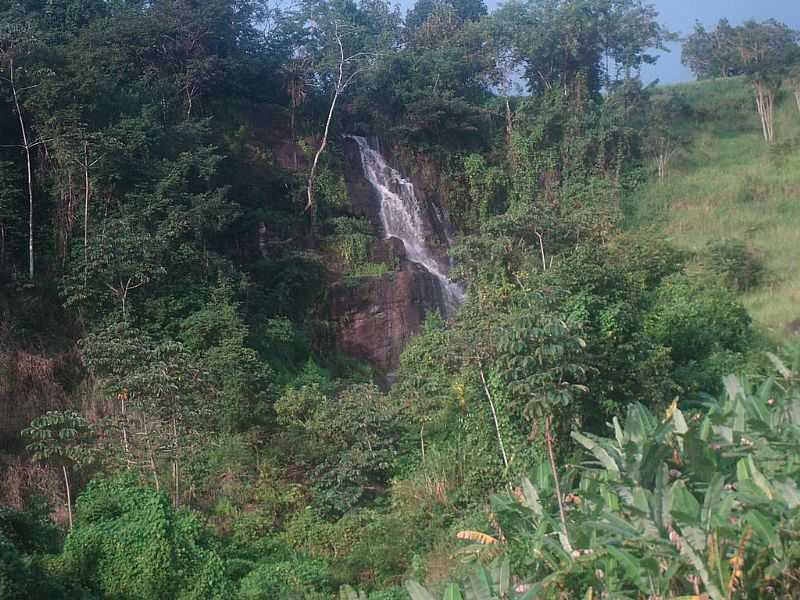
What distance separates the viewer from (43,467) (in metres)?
10.2

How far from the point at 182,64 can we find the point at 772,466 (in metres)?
19.3

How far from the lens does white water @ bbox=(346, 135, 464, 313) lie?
19953mm

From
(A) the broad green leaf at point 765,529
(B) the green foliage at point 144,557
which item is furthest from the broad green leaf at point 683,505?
(B) the green foliage at point 144,557

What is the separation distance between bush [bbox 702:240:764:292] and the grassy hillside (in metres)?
0.21

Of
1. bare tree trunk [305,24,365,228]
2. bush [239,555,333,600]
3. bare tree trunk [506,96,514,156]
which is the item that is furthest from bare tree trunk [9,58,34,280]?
bare tree trunk [506,96,514,156]

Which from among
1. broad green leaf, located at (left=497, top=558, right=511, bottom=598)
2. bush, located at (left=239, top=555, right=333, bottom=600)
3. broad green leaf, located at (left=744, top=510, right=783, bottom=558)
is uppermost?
broad green leaf, located at (left=744, top=510, right=783, bottom=558)

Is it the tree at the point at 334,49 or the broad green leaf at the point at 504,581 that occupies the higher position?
the tree at the point at 334,49

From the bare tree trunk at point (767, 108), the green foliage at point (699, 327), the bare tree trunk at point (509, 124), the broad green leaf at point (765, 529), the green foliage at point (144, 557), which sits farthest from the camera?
the bare tree trunk at point (767, 108)

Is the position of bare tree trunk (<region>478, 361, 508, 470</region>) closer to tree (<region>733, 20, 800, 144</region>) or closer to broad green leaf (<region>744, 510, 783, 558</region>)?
broad green leaf (<region>744, 510, 783, 558</region>)

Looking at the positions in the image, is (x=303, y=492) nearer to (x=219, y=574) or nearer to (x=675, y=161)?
(x=219, y=574)

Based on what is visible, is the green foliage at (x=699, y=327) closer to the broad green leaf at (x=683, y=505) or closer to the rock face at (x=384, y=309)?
the rock face at (x=384, y=309)

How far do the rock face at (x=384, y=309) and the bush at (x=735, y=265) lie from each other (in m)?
6.12

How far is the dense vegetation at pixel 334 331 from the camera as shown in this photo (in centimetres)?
470

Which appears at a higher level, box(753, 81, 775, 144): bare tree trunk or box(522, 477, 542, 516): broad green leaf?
box(753, 81, 775, 144): bare tree trunk
